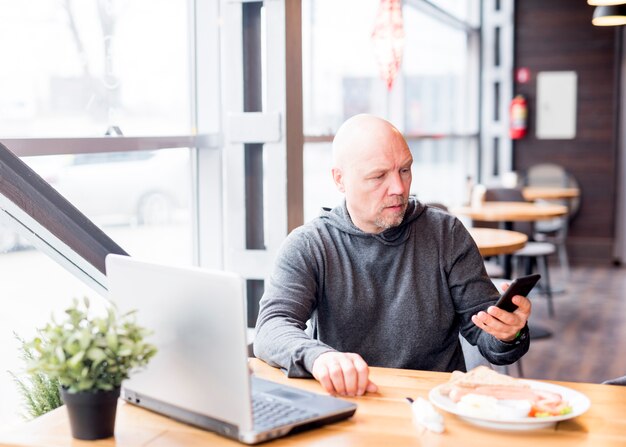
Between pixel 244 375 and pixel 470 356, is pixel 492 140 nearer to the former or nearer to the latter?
pixel 470 356

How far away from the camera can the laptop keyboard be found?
1.48 metres

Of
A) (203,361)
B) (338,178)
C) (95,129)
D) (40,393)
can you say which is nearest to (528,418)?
(203,361)

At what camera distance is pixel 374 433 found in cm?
150

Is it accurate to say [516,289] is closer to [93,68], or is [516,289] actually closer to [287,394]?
[287,394]

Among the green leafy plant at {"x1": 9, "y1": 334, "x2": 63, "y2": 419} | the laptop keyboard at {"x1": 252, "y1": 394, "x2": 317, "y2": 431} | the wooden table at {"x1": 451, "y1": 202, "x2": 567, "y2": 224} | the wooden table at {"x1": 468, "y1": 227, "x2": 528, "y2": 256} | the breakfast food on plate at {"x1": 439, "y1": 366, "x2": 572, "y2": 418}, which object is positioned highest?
the breakfast food on plate at {"x1": 439, "y1": 366, "x2": 572, "y2": 418}

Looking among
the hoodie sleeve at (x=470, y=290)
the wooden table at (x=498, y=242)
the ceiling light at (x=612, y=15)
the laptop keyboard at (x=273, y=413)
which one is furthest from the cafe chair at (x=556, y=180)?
the laptop keyboard at (x=273, y=413)

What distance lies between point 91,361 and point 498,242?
3603 mm

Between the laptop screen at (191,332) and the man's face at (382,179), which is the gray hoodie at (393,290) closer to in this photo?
the man's face at (382,179)

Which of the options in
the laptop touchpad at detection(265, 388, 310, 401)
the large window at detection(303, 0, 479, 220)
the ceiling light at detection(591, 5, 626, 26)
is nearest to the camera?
the laptop touchpad at detection(265, 388, 310, 401)

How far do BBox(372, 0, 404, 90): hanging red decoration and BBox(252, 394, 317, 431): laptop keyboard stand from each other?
355 centimetres

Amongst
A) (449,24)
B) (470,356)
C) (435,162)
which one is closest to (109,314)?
(470,356)

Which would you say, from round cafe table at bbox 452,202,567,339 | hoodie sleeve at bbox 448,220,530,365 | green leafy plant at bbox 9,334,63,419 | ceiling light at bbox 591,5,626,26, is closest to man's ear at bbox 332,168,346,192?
hoodie sleeve at bbox 448,220,530,365

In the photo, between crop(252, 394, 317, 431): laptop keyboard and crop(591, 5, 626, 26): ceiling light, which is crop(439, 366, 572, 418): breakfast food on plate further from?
crop(591, 5, 626, 26): ceiling light

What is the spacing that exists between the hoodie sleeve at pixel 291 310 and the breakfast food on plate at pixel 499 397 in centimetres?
31
